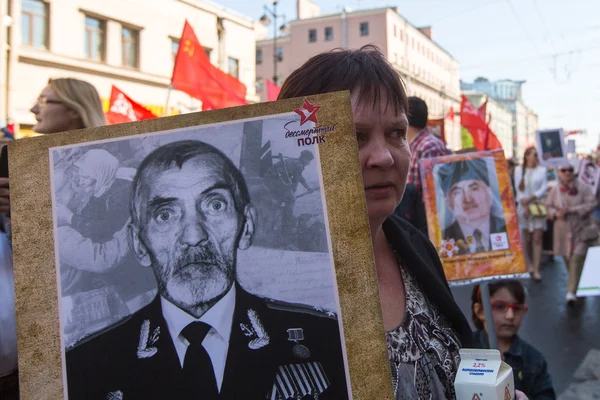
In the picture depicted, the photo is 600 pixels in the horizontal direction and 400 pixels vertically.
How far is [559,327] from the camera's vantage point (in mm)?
6184

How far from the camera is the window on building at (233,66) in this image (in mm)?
24731

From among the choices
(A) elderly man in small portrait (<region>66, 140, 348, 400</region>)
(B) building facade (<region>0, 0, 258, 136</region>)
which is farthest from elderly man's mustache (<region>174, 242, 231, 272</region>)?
(B) building facade (<region>0, 0, 258, 136</region>)

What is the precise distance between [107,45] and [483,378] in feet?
65.4

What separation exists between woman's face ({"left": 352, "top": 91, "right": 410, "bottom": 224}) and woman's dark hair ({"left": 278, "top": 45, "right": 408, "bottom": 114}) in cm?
2

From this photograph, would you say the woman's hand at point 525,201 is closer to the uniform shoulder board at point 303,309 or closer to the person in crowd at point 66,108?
the person in crowd at point 66,108

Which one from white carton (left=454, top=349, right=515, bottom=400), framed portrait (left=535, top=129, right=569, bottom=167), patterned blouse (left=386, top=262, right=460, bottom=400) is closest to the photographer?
white carton (left=454, top=349, right=515, bottom=400)

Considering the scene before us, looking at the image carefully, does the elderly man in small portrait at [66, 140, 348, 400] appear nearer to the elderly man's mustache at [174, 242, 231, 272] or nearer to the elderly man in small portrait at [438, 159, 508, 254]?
the elderly man's mustache at [174, 242, 231, 272]

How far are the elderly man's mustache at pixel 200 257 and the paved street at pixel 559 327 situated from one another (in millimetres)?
4253

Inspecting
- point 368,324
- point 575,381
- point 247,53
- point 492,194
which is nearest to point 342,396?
point 368,324

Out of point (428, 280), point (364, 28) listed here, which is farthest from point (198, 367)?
point (364, 28)

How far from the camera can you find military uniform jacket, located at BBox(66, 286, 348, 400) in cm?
93

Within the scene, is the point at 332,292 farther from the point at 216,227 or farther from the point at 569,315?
the point at 569,315

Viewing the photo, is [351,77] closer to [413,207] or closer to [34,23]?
[413,207]

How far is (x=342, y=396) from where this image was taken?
923 millimetres
